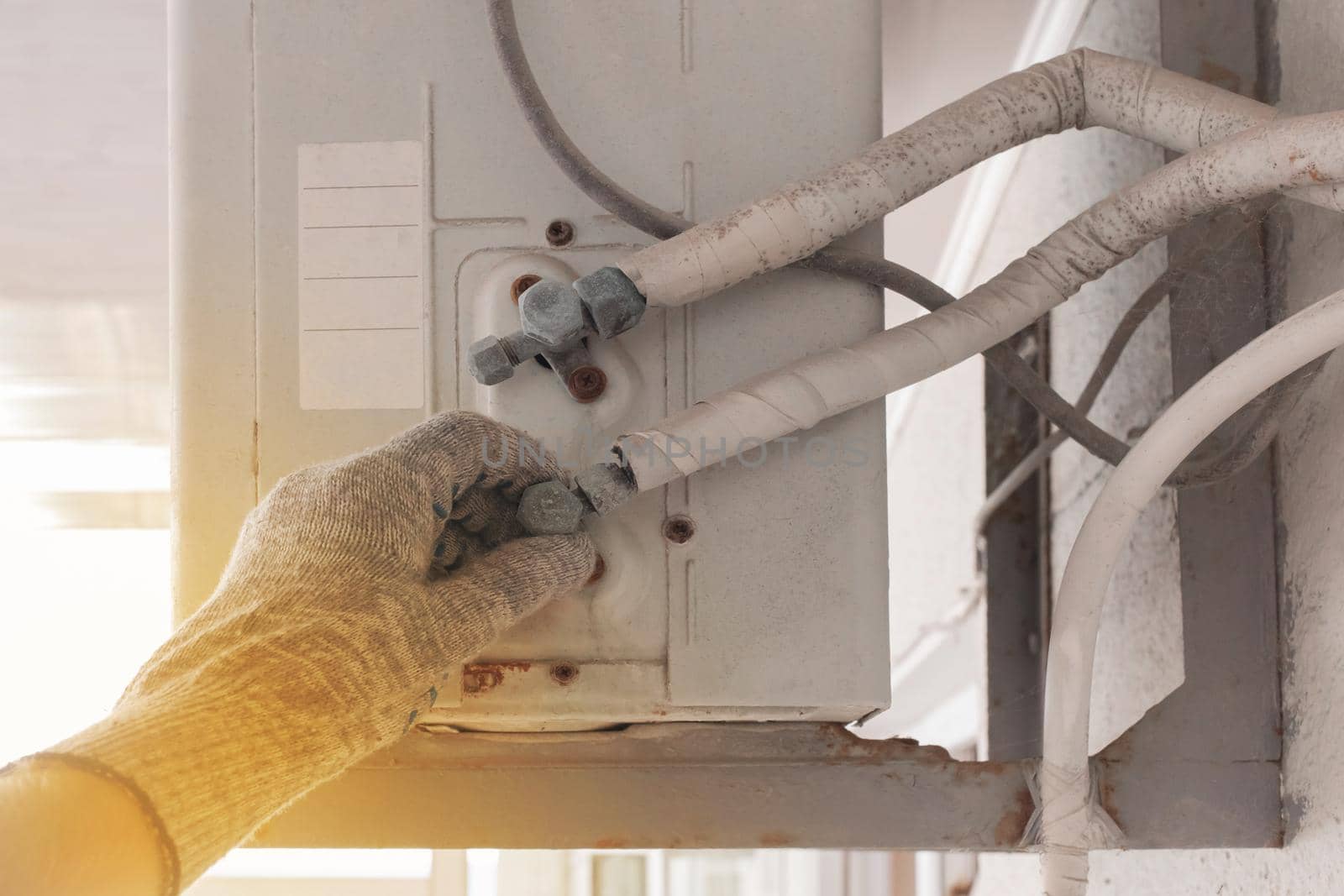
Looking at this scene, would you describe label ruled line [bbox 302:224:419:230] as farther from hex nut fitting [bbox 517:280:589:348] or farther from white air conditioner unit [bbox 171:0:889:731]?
hex nut fitting [bbox 517:280:589:348]

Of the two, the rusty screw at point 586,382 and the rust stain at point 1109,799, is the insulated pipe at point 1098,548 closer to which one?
the rust stain at point 1109,799

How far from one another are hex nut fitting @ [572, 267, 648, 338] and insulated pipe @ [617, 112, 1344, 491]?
0.20ft

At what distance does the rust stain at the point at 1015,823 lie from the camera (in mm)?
701

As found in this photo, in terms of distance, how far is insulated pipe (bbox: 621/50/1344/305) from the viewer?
0.64m

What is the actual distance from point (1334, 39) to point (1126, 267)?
335 mm

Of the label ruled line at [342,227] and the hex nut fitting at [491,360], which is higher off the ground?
the label ruled line at [342,227]

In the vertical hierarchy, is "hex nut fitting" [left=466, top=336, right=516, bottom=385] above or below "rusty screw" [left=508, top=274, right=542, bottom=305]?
below

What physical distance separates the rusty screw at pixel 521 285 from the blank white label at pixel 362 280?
57 millimetres

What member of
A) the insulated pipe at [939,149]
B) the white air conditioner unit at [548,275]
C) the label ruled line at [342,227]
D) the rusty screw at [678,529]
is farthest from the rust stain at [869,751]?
the label ruled line at [342,227]

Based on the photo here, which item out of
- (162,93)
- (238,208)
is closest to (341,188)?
(238,208)

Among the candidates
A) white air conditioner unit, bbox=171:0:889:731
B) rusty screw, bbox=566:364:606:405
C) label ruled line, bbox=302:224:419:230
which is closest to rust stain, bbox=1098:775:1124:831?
white air conditioner unit, bbox=171:0:889:731

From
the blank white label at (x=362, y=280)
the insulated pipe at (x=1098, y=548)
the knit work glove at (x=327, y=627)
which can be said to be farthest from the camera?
the blank white label at (x=362, y=280)

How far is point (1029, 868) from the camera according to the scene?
1.23 meters

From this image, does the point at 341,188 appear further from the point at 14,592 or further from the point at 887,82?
the point at 887,82
